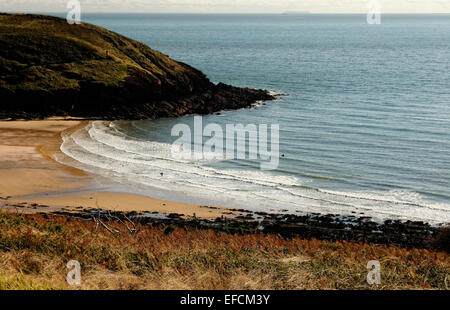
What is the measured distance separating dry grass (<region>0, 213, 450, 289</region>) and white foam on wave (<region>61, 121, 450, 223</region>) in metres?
12.6

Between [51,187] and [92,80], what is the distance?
27697 millimetres

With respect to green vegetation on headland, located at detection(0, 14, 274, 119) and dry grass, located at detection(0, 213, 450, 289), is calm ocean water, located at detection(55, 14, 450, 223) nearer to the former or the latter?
green vegetation on headland, located at detection(0, 14, 274, 119)

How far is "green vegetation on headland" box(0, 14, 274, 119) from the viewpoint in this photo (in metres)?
53.3

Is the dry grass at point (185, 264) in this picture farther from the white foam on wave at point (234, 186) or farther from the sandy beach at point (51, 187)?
the white foam on wave at point (234, 186)

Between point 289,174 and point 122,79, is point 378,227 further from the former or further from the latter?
point 122,79

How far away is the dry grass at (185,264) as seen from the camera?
10.8m

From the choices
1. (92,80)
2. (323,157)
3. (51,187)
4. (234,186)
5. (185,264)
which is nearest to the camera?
(185,264)

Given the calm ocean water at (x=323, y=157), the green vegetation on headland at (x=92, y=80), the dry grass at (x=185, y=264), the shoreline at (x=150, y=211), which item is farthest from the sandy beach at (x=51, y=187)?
the green vegetation on headland at (x=92, y=80)

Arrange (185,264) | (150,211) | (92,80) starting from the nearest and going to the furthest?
(185,264) < (150,211) < (92,80)

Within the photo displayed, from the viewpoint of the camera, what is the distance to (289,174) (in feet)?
112

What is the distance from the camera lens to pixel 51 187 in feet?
101

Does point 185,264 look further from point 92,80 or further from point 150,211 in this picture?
point 92,80

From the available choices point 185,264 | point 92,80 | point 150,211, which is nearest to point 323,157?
point 150,211
